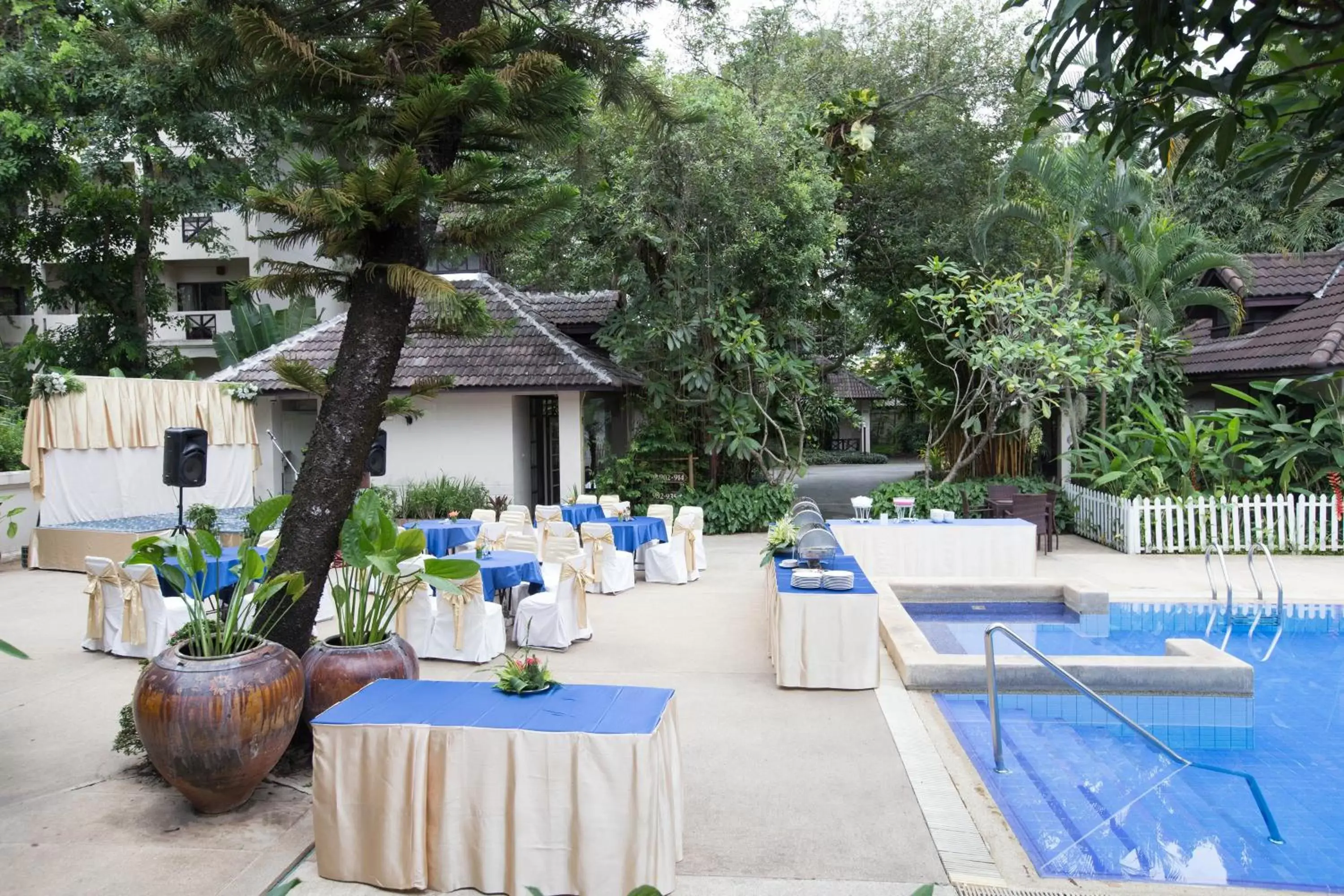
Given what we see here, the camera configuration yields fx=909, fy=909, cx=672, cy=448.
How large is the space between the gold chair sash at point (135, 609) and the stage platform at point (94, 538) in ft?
12.8

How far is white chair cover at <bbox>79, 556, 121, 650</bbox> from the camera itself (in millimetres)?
8398

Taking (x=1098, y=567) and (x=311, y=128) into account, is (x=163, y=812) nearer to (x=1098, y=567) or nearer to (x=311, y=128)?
(x=311, y=128)

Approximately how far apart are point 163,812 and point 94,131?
57.8ft

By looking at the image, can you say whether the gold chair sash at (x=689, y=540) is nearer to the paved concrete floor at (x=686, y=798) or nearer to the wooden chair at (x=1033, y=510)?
the paved concrete floor at (x=686, y=798)

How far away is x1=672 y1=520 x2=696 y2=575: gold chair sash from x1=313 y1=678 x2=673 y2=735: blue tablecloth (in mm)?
7399

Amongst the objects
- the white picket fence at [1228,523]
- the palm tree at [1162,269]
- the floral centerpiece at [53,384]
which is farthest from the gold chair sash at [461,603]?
the palm tree at [1162,269]

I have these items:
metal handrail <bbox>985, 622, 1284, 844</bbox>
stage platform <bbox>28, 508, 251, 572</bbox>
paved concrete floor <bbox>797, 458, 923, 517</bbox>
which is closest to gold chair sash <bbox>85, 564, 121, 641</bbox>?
stage platform <bbox>28, 508, 251, 572</bbox>

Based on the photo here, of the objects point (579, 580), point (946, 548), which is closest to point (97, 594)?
point (579, 580)

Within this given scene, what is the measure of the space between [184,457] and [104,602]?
285 centimetres

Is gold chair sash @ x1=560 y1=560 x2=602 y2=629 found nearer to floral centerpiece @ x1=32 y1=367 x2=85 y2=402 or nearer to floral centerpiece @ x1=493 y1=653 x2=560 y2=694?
floral centerpiece @ x1=493 y1=653 x2=560 y2=694

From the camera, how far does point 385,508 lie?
5590mm

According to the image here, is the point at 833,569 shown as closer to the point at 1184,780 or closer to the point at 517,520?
the point at 1184,780

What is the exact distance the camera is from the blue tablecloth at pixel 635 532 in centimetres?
1194

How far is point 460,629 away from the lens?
7.98 metres
